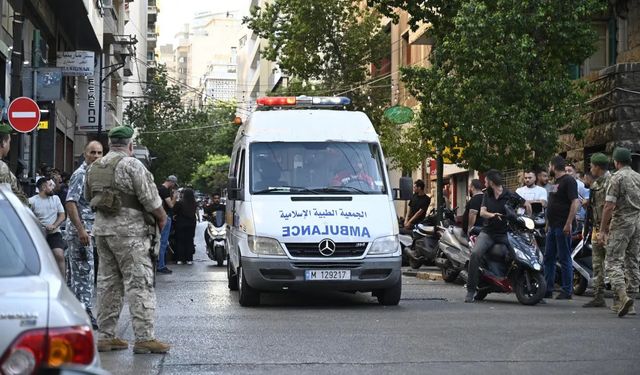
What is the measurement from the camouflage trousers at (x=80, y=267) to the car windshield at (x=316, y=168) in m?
3.25

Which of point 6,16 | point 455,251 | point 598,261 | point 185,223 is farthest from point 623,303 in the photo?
point 6,16

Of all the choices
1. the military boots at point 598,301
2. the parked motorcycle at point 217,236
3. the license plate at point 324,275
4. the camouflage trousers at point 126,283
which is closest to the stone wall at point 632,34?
the parked motorcycle at point 217,236

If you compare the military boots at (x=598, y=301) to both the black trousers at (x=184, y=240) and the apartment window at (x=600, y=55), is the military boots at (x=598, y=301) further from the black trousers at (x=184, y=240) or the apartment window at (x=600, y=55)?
the apartment window at (x=600, y=55)

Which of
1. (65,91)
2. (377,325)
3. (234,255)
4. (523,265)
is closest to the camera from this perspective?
(377,325)

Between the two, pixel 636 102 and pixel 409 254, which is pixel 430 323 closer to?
pixel 409 254

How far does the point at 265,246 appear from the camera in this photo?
45.8 ft

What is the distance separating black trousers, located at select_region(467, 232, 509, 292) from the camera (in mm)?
15070

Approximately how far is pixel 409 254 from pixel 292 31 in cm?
2149

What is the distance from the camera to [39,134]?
35.9 metres

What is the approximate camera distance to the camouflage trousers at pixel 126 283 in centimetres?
970

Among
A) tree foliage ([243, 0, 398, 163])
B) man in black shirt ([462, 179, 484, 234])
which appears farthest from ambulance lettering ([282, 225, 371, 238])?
tree foliage ([243, 0, 398, 163])

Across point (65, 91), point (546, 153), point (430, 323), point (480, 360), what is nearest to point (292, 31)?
point (65, 91)

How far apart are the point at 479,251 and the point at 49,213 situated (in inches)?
204

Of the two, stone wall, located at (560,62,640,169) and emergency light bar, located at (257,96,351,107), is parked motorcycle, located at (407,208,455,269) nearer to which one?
stone wall, located at (560,62,640,169)
